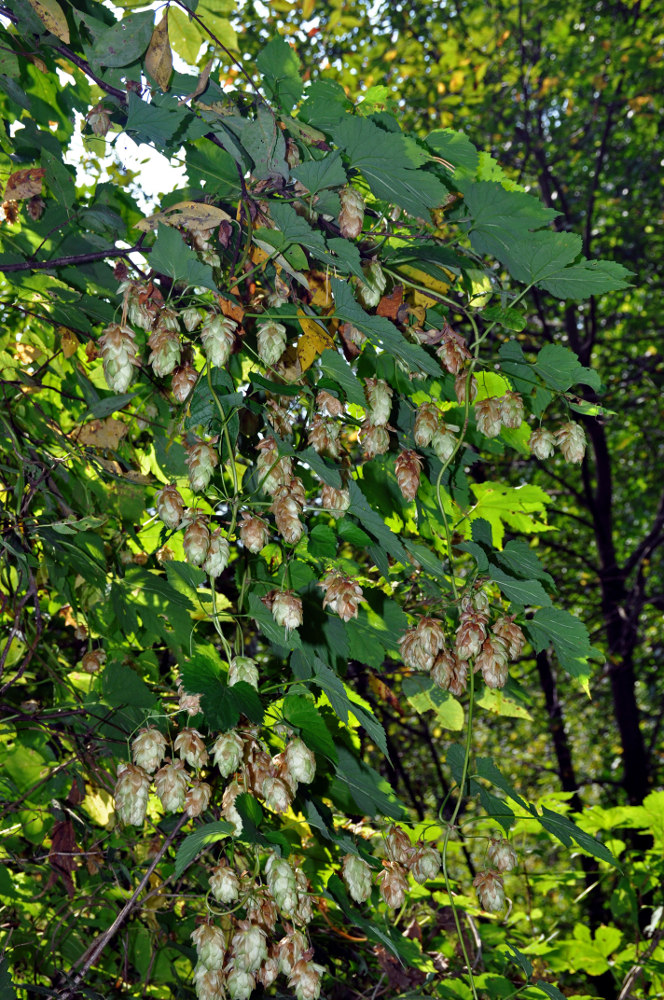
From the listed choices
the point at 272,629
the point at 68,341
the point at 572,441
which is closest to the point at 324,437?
the point at 272,629

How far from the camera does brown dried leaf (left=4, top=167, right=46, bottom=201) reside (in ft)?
6.18

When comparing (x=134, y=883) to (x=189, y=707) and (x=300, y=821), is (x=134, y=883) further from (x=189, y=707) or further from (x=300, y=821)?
(x=189, y=707)

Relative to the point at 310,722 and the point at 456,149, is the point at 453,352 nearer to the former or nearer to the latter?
the point at 456,149

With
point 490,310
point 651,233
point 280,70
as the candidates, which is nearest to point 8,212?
point 280,70

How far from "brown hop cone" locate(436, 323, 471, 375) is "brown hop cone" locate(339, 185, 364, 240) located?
283mm

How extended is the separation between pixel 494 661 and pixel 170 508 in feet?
2.28

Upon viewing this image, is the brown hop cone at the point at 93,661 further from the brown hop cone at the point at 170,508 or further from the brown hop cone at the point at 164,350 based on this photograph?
the brown hop cone at the point at 164,350

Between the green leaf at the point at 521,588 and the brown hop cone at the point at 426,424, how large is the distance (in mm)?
292

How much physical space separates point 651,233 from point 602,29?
6.12 feet

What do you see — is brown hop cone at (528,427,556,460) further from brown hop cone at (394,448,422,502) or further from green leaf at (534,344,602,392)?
brown hop cone at (394,448,422,502)

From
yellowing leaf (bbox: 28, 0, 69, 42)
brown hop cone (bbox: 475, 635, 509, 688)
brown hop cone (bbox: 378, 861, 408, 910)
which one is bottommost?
brown hop cone (bbox: 378, 861, 408, 910)

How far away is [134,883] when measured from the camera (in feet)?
7.34

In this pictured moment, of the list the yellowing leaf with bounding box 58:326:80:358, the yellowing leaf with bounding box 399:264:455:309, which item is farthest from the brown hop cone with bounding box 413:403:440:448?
the yellowing leaf with bounding box 58:326:80:358

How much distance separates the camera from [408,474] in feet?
5.14
